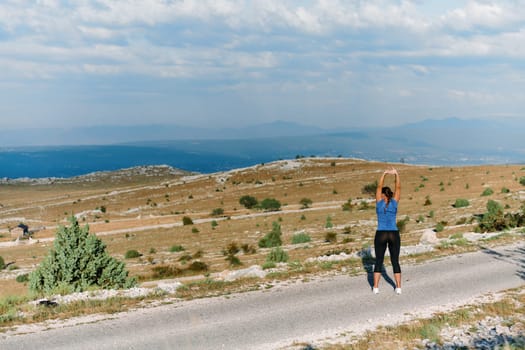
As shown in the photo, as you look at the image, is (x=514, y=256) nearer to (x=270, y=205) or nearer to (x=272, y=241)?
(x=272, y=241)

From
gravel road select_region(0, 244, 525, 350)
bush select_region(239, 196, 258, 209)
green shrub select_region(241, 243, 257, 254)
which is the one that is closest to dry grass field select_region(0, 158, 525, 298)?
green shrub select_region(241, 243, 257, 254)

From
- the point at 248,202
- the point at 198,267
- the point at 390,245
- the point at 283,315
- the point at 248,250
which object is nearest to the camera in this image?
the point at 283,315

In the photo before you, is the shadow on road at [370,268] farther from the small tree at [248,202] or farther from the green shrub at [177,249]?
the small tree at [248,202]

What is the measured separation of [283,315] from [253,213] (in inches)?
1966

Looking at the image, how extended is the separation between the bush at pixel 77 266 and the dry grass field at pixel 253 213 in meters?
8.83

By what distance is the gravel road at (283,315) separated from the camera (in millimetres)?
8406

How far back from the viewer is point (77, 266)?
45.3 feet

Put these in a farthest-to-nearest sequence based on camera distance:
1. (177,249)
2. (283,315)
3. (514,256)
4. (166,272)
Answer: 1. (177,249)
2. (166,272)
3. (514,256)
4. (283,315)

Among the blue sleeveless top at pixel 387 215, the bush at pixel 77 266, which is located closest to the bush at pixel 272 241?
the bush at pixel 77 266

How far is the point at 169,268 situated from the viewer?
24984 millimetres

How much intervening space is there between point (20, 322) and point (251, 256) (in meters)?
18.0

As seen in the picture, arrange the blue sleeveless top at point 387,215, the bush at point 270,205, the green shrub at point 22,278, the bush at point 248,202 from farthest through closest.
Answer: the bush at point 248,202 < the bush at point 270,205 < the green shrub at point 22,278 < the blue sleeveless top at point 387,215

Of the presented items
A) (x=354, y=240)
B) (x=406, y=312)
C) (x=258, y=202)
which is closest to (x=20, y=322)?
(x=406, y=312)

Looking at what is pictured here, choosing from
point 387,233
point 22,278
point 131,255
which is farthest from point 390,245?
point 131,255
